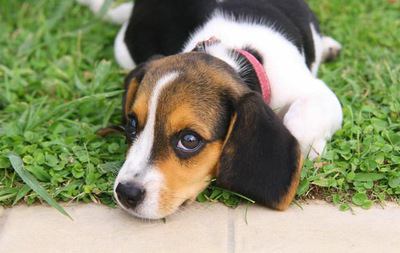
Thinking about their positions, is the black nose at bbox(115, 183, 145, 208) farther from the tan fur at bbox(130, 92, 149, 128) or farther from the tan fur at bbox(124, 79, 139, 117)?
the tan fur at bbox(124, 79, 139, 117)

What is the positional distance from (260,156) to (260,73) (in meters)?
0.78

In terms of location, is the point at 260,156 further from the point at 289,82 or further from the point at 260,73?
the point at 289,82

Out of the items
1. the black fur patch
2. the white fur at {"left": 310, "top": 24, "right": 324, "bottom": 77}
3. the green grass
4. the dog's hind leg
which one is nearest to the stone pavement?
the green grass

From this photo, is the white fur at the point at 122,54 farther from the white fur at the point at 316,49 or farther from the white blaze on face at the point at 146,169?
the white blaze on face at the point at 146,169

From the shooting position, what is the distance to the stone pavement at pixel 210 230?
13.6 ft

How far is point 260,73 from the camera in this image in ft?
16.0

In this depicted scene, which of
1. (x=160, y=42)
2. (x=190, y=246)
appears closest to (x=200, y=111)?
(x=190, y=246)

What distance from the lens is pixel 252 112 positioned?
4.29 m

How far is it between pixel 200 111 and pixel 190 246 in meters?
0.79

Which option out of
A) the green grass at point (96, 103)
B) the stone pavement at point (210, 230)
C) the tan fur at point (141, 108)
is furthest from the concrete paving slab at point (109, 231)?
the tan fur at point (141, 108)

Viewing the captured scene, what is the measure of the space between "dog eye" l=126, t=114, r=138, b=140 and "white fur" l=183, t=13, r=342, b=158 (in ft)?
2.61

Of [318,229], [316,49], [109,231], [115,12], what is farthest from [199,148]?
[115,12]

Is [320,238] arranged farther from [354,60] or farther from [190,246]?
[354,60]

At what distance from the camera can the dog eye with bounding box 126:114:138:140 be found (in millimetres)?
4469
